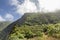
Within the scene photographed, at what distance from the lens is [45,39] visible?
22.5 m

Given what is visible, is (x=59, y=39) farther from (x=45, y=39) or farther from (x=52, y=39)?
(x=45, y=39)

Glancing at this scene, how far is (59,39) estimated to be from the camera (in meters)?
20.4

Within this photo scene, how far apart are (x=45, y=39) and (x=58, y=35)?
70.3 inches

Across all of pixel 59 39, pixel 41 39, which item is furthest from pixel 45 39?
pixel 59 39

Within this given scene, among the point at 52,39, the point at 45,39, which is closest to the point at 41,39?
the point at 45,39

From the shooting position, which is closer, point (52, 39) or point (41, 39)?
point (52, 39)

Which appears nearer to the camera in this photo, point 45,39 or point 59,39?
point 59,39

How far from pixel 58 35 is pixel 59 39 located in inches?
72.2

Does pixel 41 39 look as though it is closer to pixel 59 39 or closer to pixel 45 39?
pixel 45 39

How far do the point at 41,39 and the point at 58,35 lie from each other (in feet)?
7.51

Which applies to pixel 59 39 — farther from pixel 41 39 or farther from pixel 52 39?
pixel 41 39

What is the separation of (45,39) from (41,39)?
529 mm

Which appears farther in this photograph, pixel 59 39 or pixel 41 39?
pixel 41 39

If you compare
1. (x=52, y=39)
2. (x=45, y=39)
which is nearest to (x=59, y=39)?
(x=52, y=39)
